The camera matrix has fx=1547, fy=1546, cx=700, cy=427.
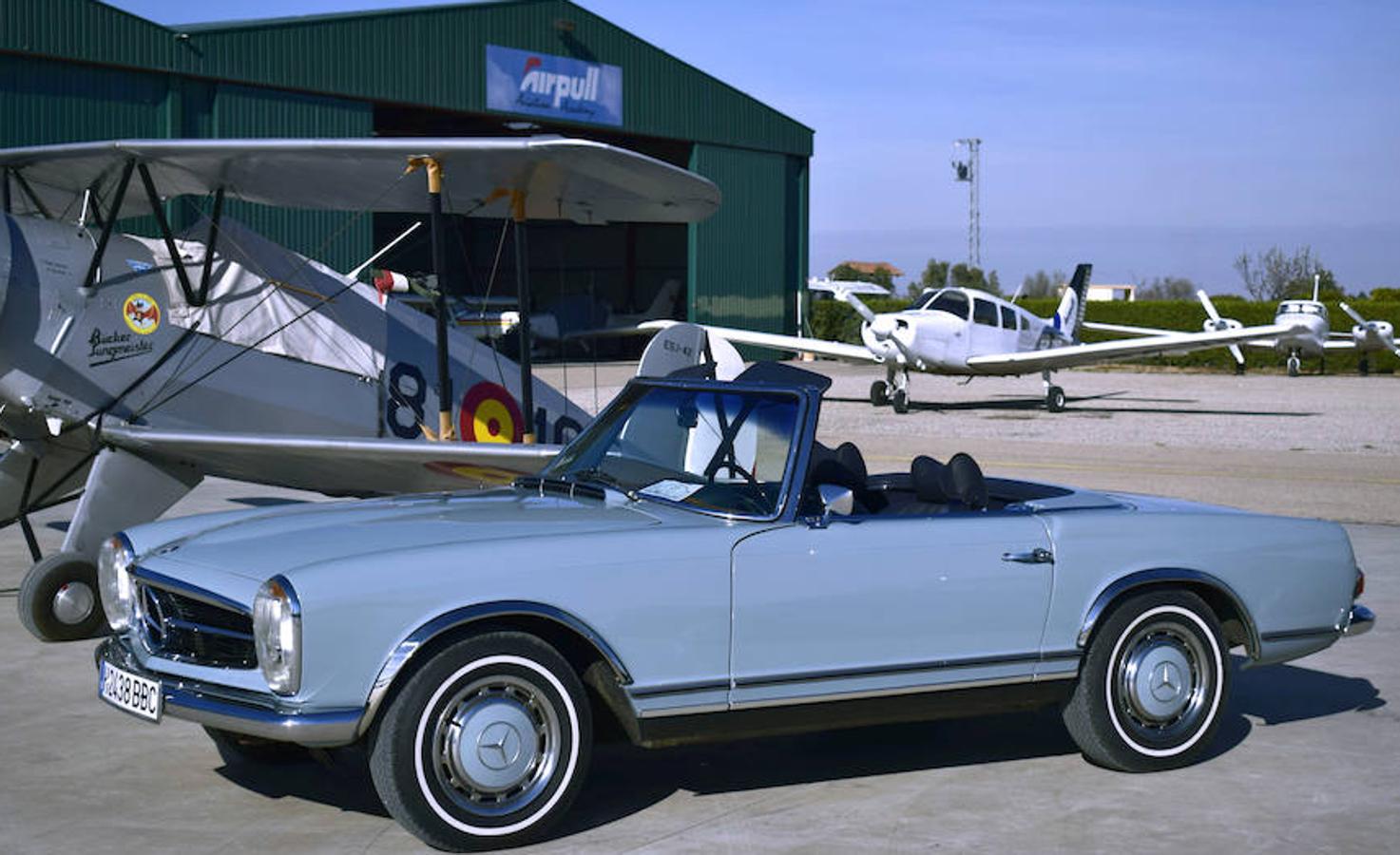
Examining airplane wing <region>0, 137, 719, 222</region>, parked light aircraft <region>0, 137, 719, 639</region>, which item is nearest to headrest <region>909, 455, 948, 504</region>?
parked light aircraft <region>0, 137, 719, 639</region>

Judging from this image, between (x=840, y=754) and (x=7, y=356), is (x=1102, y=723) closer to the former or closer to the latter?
(x=840, y=754)

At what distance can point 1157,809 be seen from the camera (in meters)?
4.70

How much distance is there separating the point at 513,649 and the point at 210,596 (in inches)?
32.8

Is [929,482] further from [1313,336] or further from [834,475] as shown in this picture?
[1313,336]

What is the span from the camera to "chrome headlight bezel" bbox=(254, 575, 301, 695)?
398 cm

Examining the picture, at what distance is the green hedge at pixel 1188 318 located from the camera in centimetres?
4666

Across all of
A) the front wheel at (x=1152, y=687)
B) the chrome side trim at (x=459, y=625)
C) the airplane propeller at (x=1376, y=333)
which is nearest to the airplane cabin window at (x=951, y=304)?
the airplane propeller at (x=1376, y=333)

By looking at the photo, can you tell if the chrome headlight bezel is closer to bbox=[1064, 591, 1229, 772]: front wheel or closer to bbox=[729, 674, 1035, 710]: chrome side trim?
bbox=[729, 674, 1035, 710]: chrome side trim

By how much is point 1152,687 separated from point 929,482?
1017mm

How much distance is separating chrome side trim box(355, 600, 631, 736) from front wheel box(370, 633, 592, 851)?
0.06m

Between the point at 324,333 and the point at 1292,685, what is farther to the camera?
the point at 324,333

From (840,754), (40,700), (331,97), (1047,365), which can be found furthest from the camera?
(331,97)

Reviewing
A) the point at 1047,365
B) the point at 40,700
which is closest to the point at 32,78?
the point at 1047,365

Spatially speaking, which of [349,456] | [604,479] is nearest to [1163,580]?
[604,479]
